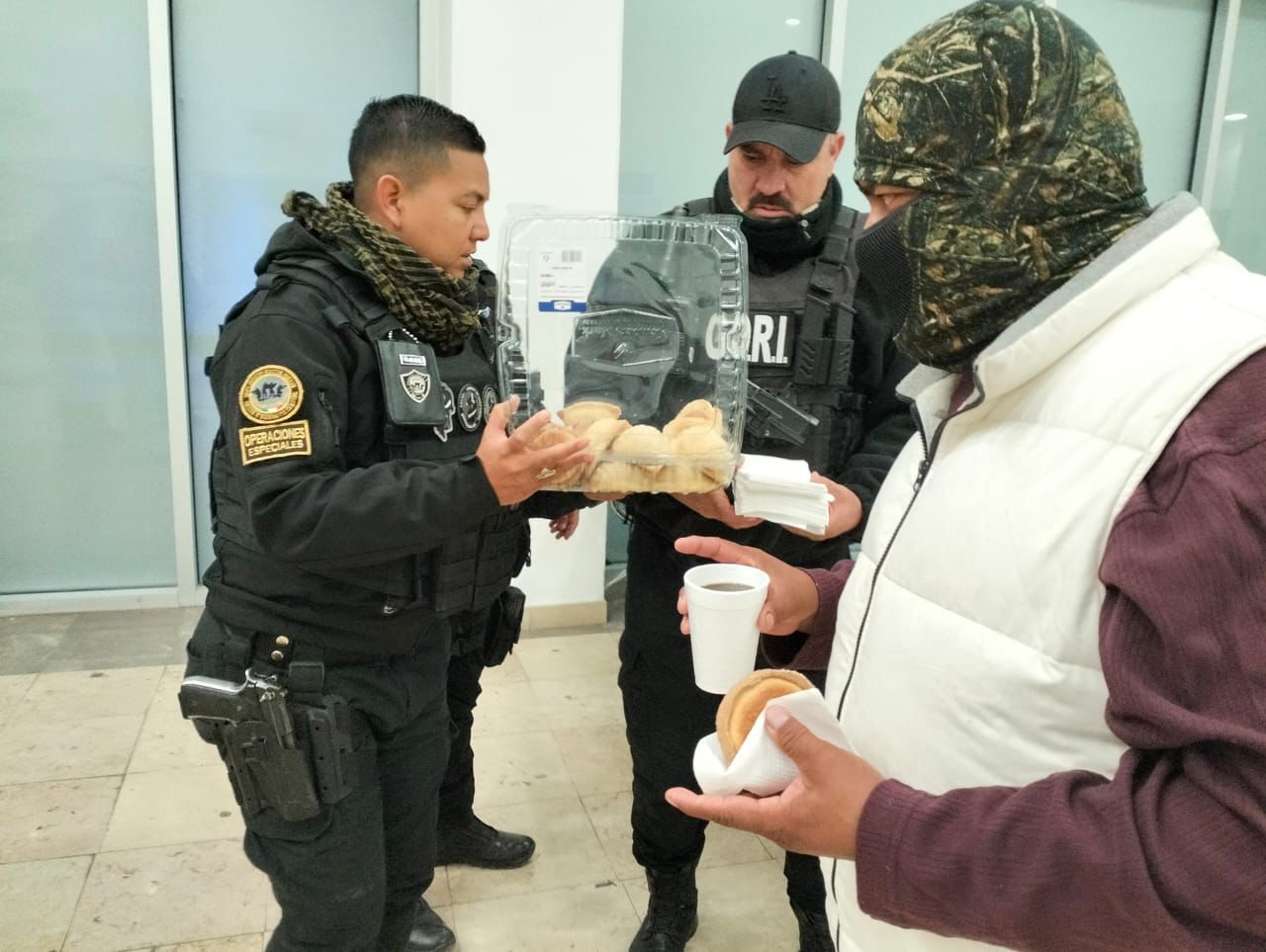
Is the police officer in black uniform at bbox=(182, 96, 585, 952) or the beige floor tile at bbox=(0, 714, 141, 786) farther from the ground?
the police officer in black uniform at bbox=(182, 96, 585, 952)

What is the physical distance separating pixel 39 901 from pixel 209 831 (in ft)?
1.25

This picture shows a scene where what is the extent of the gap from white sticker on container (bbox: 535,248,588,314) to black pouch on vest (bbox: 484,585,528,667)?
698mm

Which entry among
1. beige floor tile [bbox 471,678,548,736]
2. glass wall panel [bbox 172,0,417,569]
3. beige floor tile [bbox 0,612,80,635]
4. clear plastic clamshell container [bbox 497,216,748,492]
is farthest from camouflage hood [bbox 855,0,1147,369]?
beige floor tile [bbox 0,612,80,635]

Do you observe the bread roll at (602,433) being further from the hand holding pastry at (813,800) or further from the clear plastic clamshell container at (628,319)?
the hand holding pastry at (813,800)

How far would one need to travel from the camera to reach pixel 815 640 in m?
1.18

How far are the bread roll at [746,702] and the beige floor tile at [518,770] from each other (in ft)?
5.76

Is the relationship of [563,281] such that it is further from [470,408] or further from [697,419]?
[697,419]

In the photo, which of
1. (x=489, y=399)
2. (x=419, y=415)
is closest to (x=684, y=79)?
(x=489, y=399)

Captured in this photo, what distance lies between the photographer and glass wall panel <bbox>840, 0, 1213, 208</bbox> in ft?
13.4

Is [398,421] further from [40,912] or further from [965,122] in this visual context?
[40,912]

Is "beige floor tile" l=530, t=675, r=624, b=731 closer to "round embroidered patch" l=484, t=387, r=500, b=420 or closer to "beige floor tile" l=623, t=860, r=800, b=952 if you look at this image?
"beige floor tile" l=623, t=860, r=800, b=952

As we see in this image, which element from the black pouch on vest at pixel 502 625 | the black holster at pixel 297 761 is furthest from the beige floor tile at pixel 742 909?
the black holster at pixel 297 761

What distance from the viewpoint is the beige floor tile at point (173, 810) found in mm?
→ 2260

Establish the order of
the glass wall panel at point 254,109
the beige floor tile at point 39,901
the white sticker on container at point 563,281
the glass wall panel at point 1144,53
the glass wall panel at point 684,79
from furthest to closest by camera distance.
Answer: the glass wall panel at point 1144,53 < the glass wall panel at point 684,79 < the glass wall panel at point 254,109 < the beige floor tile at point 39,901 < the white sticker on container at point 563,281
